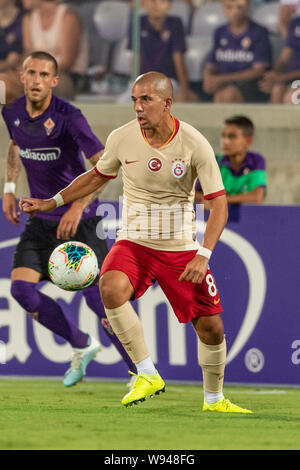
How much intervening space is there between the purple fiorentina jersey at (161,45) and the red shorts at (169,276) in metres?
4.43

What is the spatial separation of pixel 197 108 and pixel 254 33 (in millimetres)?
1423

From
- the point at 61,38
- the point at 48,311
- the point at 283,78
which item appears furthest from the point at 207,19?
the point at 48,311

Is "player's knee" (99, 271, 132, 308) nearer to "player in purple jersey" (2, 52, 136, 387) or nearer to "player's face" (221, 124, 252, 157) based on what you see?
"player in purple jersey" (2, 52, 136, 387)

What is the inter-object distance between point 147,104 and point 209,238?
2.99 ft

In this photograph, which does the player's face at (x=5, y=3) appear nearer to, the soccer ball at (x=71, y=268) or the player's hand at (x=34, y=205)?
the soccer ball at (x=71, y=268)

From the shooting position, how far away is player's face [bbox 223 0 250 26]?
11023mm

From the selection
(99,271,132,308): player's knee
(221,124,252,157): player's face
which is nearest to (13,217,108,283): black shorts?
(221,124,252,157): player's face

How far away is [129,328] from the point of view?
6230mm

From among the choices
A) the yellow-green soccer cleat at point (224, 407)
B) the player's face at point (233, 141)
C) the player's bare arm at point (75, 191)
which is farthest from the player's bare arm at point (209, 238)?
the player's face at point (233, 141)

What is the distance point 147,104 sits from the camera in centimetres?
606

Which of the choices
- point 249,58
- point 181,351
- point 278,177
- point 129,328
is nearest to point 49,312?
point 181,351

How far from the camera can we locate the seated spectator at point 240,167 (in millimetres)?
8461

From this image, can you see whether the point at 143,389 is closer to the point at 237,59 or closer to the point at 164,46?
the point at 164,46

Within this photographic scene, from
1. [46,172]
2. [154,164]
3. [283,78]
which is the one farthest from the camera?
[283,78]
